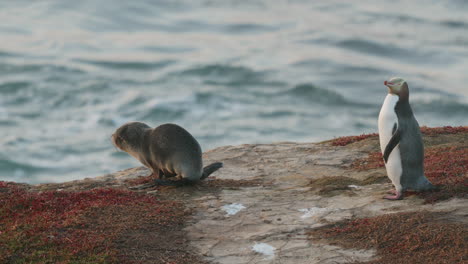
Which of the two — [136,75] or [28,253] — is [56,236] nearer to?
[28,253]

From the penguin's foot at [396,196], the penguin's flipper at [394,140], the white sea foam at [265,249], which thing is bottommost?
the white sea foam at [265,249]

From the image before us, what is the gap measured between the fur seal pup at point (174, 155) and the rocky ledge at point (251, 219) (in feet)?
0.82

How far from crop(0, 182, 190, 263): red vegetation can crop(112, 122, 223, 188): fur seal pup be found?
2.86ft

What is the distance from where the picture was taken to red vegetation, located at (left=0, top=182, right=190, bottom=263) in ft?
30.5

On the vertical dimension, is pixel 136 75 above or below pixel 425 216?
below

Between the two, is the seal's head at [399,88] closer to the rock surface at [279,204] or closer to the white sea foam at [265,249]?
the rock surface at [279,204]

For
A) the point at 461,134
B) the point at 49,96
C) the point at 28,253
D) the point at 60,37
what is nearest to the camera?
the point at 28,253

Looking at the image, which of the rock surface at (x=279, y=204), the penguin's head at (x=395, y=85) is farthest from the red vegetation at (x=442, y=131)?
the penguin's head at (x=395, y=85)

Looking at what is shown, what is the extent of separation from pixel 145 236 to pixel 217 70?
33910 millimetres

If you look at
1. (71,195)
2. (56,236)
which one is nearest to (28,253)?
(56,236)

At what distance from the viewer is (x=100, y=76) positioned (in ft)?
141

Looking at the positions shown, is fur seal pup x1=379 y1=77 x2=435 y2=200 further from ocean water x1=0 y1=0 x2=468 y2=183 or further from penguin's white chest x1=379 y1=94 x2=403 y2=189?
ocean water x1=0 y1=0 x2=468 y2=183

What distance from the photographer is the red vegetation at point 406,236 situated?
29.1 ft

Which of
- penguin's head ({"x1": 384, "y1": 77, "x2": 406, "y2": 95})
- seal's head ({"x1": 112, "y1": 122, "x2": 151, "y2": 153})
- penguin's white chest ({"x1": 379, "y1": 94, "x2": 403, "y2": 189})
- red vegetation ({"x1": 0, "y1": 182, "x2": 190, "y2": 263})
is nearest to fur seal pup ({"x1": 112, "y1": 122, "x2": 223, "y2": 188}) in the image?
seal's head ({"x1": 112, "y1": 122, "x2": 151, "y2": 153})
